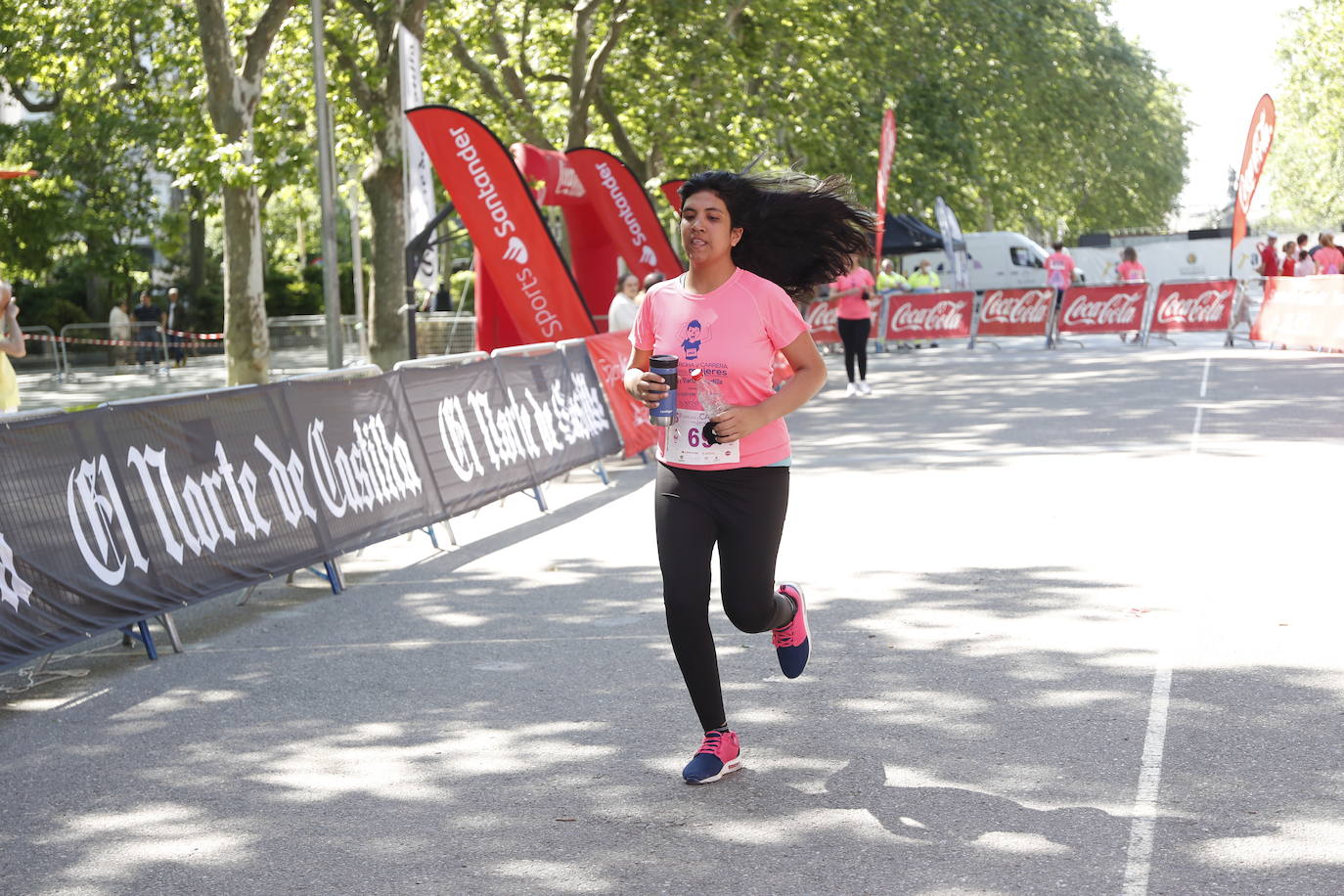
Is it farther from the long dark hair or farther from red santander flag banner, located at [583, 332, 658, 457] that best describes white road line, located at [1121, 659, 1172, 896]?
red santander flag banner, located at [583, 332, 658, 457]

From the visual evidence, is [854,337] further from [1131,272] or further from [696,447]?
[696,447]

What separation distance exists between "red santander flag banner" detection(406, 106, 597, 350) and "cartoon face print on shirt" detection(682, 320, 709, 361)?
1219cm

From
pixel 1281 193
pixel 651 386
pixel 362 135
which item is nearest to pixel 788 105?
pixel 362 135

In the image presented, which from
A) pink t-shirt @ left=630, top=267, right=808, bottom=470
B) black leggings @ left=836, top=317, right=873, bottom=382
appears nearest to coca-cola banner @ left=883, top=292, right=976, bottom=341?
black leggings @ left=836, top=317, right=873, bottom=382

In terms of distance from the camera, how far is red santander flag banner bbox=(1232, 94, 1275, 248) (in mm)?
26734

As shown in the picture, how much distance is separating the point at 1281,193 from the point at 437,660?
361 ft

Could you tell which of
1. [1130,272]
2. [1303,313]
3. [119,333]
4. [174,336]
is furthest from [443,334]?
[1303,313]

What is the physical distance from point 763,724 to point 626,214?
17806mm

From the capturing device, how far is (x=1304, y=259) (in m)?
30.2

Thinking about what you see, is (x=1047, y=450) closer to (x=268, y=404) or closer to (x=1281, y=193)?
(x=268, y=404)

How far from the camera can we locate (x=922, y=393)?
2153cm

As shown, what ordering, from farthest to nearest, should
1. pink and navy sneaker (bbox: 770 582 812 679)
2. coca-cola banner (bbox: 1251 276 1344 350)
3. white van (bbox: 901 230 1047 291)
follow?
white van (bbox: 901 230 1047 291) → coca-cola banner (bbox: 1251 276 1344 350) → pink and navy sneaker (bbox: 770 582 812 679)

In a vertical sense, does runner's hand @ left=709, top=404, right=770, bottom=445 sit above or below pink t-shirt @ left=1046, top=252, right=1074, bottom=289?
above

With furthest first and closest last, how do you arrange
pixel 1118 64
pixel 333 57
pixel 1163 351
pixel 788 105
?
pixel 1118 64
pixel 788 105
pixel 333 57
pixel 1163 351
